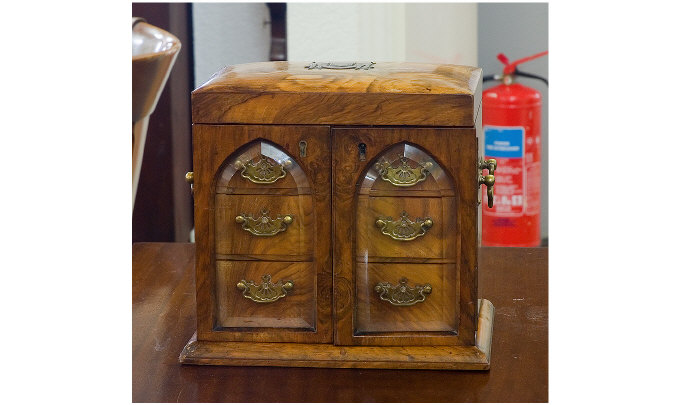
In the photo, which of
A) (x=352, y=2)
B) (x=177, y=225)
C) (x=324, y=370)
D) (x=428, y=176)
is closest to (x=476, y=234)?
(x=428, y=176)

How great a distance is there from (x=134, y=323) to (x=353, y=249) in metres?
0.34

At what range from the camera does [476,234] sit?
3.71ft

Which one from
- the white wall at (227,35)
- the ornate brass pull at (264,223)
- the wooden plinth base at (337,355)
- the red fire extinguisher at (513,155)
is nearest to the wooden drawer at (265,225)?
the ornate brass pull at (264,223)

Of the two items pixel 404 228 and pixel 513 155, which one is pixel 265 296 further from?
pixel 513 155

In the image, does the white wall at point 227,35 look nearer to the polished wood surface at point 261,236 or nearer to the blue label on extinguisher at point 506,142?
the blue label on extinguisher at point 506,142

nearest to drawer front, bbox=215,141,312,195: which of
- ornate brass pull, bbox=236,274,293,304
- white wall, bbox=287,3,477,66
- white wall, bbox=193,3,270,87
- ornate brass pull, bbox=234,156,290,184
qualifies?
Answer: ornate brass pull, bbox=234,156,290,184

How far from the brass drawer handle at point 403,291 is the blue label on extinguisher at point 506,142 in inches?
58.8

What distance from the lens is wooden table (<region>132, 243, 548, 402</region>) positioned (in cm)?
108

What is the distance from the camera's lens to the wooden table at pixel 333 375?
108 cm

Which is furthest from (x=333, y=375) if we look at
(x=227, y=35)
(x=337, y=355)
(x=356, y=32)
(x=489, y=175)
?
(x=227, y=35)

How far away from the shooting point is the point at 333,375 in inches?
44.3

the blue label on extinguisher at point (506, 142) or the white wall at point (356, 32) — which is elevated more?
the white wall at point (356, 32)

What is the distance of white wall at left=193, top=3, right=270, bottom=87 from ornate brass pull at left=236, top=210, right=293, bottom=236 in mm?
A: 1322

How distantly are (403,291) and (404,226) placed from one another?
2.9 inches
